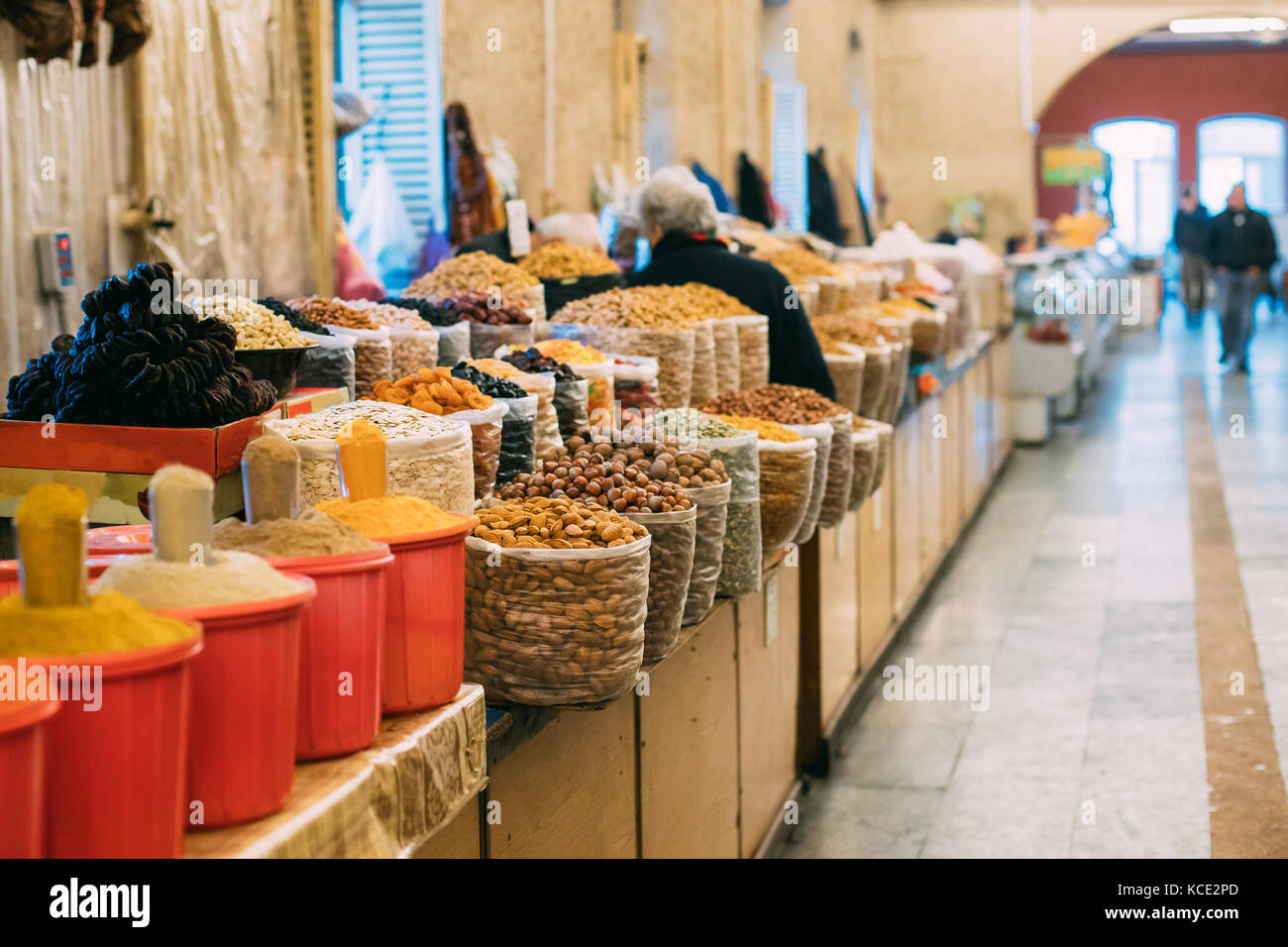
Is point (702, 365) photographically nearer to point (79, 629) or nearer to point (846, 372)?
point (846, 372)

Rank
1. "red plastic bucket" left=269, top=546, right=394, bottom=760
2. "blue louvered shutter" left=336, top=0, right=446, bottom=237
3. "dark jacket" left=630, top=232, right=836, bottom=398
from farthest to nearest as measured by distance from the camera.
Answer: "blue louvered shutter" left=336, top=0, right=446, bottom=237 < "dark jacket" left=630, top=232, right=836, bottom=398 < "red plastic bucket" left=269, top=546, right=394, bottom=760

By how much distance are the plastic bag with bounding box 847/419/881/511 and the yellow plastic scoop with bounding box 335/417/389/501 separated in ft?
6.53

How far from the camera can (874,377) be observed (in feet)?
14.8

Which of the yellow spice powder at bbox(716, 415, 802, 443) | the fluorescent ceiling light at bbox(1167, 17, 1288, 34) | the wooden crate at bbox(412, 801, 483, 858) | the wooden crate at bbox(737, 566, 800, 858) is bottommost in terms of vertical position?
the wooden crate at bbox(737, 566, 800, 858)

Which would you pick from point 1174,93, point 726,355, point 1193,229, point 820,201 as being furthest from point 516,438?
point 1174,93

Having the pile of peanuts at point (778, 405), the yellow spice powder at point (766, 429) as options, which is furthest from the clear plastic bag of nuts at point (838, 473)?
the yellow spice powder at point (766, 429)

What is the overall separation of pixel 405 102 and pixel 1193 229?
15.1 meters

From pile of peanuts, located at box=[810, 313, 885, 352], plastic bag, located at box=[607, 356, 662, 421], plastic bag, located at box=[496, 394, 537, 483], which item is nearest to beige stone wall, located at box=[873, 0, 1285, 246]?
pile of peanuts, located at box=[810, 313, 885, 352]

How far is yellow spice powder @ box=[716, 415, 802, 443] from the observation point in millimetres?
2873

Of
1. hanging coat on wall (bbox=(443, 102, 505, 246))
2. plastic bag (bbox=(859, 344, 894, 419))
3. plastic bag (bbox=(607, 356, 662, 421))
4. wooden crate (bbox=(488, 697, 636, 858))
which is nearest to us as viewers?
wooden crate (bbox=(488, 697, 636, 858))

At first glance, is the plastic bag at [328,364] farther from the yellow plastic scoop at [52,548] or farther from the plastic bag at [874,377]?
the plastic bag at [874,377]

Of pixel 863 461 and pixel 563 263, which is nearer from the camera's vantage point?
pixel 863 461

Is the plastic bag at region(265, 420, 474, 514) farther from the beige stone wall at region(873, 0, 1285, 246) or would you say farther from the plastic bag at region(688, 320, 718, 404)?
the beige stone wall at region(873, 0, 1285, 246)
